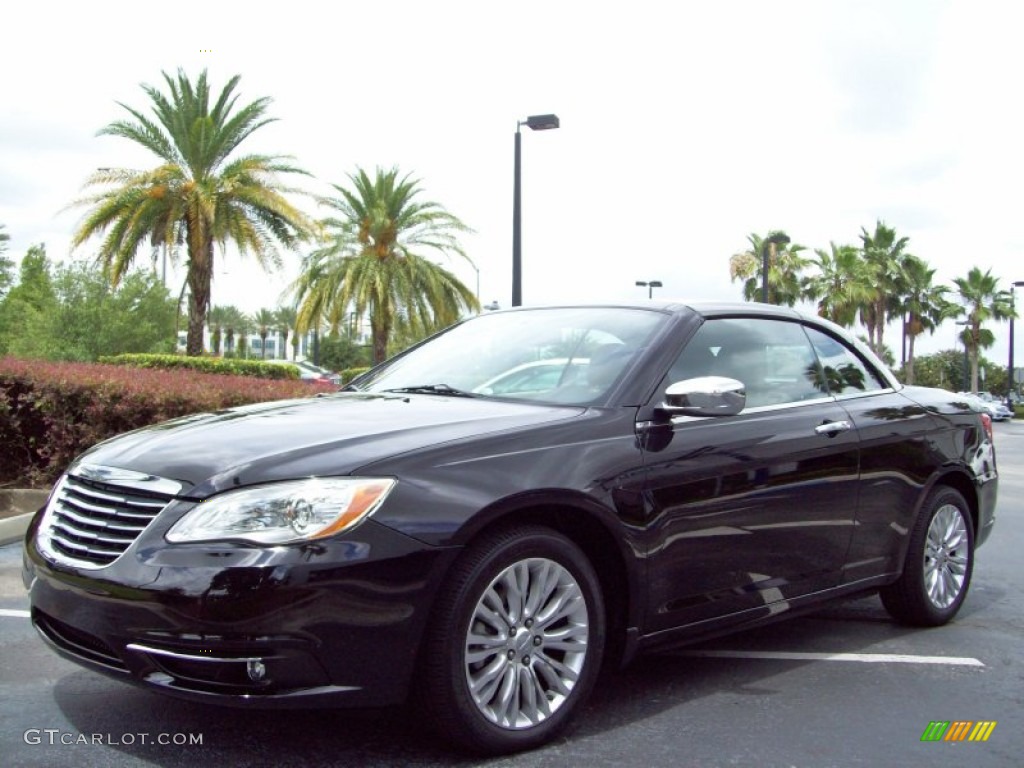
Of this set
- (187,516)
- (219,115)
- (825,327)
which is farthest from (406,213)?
(187,516)

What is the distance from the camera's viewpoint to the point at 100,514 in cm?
339

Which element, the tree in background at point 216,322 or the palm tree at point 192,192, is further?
the tree in background at point 216,322

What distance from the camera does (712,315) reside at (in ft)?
15.0

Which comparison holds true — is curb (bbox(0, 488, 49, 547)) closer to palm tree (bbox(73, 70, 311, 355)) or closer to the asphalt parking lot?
the asphalt parking lot

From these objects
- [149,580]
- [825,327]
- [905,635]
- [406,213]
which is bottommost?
[905,635]

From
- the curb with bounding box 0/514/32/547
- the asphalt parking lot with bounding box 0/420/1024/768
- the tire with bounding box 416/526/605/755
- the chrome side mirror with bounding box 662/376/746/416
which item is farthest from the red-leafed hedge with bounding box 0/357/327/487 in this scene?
the tire with bounding box 416/526/605/755

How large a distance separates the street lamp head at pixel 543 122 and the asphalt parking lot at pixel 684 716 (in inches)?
504

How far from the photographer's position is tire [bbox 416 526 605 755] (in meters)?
3.23

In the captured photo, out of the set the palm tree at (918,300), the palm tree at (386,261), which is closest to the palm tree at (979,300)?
the palm tree at (918,300)

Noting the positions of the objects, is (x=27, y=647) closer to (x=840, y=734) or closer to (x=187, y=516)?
(x=187, y=516)

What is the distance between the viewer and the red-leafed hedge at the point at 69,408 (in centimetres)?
870

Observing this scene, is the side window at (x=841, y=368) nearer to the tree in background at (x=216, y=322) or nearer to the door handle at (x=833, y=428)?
the door handle at (x=833, y=428)

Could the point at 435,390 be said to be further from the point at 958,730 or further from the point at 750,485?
the point at 958,730

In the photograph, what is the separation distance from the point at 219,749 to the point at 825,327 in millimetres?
3357
